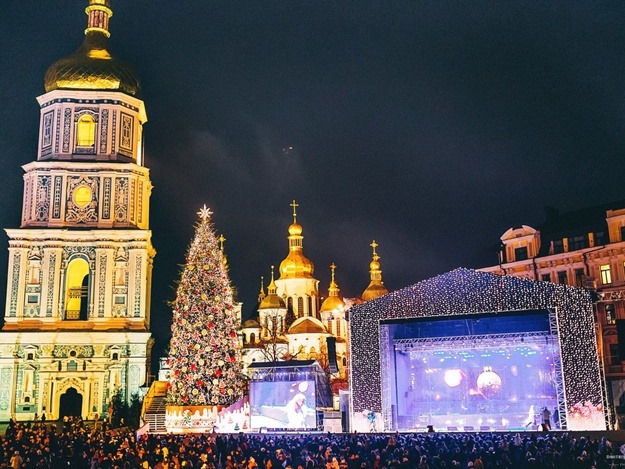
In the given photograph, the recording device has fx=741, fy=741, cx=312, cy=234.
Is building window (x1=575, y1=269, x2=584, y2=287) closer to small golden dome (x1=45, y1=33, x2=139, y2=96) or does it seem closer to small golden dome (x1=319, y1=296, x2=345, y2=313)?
small golden dome (x1=45, y1=33, x2=139, y2=96)

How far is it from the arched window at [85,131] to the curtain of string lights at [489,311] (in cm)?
2157

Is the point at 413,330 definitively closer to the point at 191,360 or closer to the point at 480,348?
the point at 480,348

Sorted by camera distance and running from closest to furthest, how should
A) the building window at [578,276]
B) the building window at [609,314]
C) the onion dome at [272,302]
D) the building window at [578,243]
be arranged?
the building window at [609,314]
the building window at [578,276]
the building window at [578,243]
the onion dome at [272,302]

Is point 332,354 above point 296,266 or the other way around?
the other way around

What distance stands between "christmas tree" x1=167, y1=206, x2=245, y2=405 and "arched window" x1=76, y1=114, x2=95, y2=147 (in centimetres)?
1747

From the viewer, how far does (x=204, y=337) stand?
96.6 feet

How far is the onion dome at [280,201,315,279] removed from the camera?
71.3m

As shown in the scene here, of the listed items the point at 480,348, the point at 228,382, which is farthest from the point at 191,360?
the point at 480,348

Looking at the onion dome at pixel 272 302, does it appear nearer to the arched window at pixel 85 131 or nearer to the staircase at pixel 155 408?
the arched window at pixel 85 131

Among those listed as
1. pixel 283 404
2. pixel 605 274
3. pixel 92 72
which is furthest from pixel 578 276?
pixel 92 72

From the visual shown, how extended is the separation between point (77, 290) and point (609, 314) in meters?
30.0

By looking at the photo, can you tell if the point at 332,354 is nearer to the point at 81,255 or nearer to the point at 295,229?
the point at 81,255

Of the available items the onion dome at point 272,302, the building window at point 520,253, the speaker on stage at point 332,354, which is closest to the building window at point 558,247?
the building window at point 520,253

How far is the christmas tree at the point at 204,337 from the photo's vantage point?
29.4m
